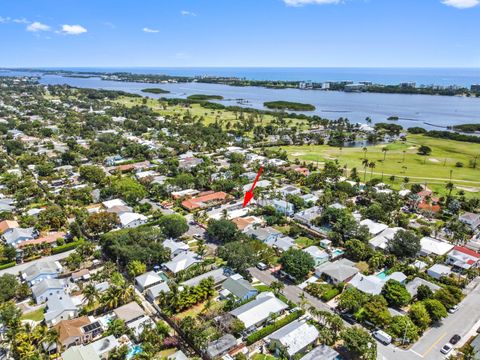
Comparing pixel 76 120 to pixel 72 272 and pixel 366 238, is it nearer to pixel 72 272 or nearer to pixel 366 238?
pixel 72 272

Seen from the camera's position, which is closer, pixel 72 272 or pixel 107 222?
pixel 72 272

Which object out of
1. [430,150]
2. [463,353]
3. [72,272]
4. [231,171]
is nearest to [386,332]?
[463,353]

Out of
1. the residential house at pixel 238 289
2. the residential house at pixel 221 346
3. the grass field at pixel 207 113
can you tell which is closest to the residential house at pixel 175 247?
the residential house at pixel 238 289

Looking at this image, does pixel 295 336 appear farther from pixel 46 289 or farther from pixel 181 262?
pixel 46 289

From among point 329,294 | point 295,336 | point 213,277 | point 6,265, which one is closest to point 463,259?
point 329,294

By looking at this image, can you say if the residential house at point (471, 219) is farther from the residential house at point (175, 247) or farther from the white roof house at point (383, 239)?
the residential house at point (175, 247)

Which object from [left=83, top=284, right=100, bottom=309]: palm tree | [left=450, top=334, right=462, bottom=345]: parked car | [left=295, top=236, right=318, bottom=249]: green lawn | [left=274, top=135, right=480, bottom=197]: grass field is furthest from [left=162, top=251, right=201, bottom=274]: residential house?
[left=274, top=135, right=480, bottom=197]: grass field

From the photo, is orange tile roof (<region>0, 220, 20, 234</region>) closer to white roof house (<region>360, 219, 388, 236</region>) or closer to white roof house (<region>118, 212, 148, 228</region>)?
white roof house (<region>118, 212, 148, 228</region>)
